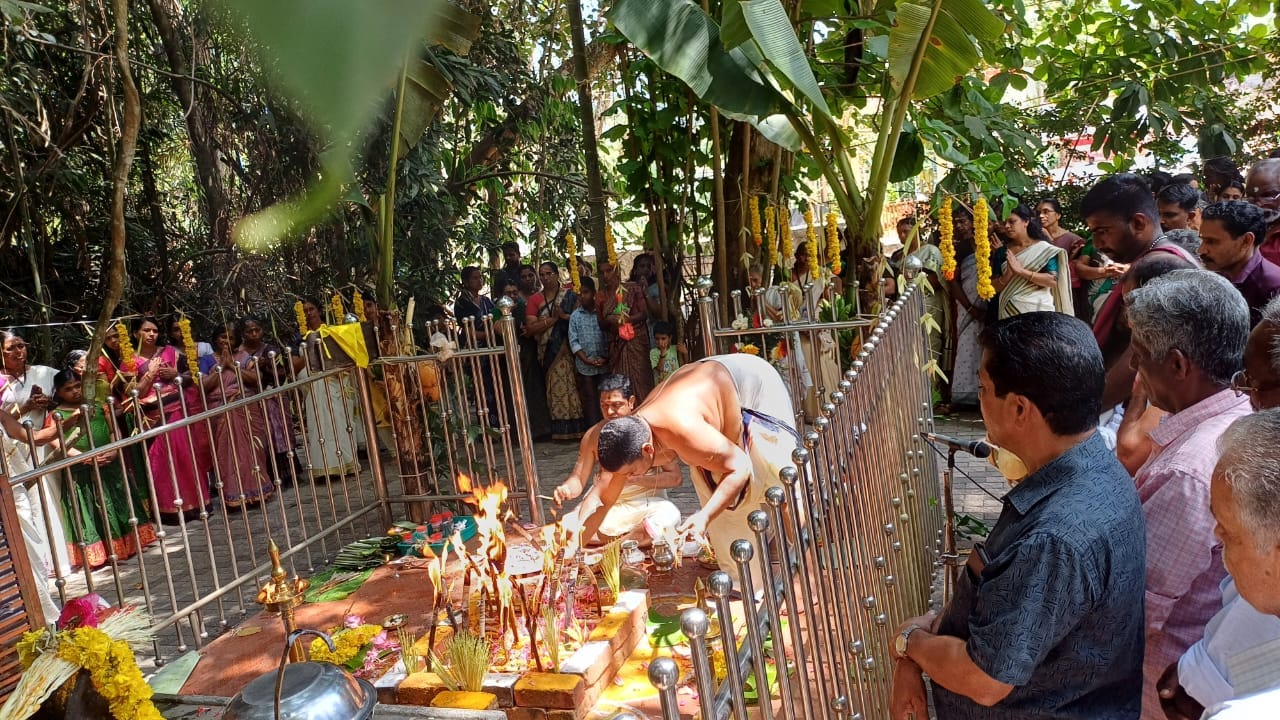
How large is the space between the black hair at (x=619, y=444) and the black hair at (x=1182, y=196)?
326 centimetres

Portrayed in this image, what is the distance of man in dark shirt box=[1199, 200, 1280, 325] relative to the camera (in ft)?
12.0

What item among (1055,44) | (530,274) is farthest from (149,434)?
(1055,44)

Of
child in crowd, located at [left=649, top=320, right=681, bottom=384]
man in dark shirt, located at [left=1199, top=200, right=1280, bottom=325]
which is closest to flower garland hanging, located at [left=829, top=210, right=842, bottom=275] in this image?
man in dark shirt, located at [left=1199, top=200, right=1280, bottom=325]

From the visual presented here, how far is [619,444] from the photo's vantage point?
3.87 metres

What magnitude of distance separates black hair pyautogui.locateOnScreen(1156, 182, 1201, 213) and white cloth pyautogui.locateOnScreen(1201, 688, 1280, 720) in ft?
15.0

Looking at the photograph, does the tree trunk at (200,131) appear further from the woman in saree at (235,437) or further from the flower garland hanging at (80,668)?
the flower garland hanging at (80,668)

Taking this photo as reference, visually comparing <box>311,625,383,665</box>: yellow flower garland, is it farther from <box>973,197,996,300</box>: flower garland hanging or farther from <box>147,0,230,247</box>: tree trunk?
<box>147,0,230,247</box>: tree trunk

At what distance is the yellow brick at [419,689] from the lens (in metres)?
3.79

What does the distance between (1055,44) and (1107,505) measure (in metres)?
7.95

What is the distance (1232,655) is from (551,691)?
2.58 m

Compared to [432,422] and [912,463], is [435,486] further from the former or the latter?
[912,463]

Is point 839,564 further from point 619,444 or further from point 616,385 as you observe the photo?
point 616,385

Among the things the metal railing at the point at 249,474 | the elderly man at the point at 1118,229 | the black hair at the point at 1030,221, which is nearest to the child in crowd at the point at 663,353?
the metal railing at the point at 249,474

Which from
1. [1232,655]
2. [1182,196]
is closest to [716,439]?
[1232,655]
